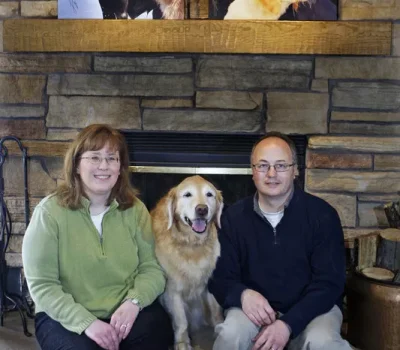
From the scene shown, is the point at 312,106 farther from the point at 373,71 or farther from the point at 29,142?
the point at 29,142

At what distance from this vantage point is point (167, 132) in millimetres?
2715

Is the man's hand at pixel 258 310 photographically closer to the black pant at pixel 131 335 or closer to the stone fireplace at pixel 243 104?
the black pant at pixel 131 335

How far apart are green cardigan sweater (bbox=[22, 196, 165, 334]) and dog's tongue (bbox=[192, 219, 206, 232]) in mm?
240

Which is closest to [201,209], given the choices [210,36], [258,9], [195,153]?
[195,153]

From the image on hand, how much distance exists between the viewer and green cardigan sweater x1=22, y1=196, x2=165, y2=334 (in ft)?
5.83

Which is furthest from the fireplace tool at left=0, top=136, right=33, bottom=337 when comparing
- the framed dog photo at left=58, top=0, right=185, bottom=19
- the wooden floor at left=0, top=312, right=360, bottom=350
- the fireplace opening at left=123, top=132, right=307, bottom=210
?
the framed dog photo at left=58, top=0, right=185, bottom=19

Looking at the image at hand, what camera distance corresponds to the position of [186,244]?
7.27 ft

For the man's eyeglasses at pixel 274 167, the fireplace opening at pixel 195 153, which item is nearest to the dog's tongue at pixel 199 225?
the man's eyeglasses at pixel 274 167

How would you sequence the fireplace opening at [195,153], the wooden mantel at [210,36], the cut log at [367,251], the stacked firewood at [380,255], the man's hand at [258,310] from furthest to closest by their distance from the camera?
the fireplace opening at [195,153], the wooden mantel at [210,36], the cut log at [367,251], the stacked firewood at [380,255], the man's hand at [258,310]

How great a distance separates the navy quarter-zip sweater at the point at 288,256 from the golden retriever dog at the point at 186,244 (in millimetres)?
180

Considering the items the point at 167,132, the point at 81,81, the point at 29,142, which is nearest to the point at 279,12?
the point at 167,132

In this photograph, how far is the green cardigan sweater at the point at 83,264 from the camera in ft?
5.83

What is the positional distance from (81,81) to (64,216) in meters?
1.03

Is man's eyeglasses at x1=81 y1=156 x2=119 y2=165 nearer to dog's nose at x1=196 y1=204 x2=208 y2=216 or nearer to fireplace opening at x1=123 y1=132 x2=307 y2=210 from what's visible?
dog's nose at x1=196 y1=204 x2=208 y2=216
